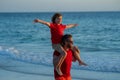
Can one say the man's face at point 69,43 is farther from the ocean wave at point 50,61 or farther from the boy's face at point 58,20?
the ocean wave at point 50,61

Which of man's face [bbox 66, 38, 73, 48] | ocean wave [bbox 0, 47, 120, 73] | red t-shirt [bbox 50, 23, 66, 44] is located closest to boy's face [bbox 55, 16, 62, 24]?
red t-shirt [bbox 50, 23, 66, 44]

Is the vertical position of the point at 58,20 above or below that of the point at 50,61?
above

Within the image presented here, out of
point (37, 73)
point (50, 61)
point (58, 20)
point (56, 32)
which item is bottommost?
point (37, 73)

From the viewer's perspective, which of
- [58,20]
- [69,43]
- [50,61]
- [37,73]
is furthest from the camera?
[50,61]

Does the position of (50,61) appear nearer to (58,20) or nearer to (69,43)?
(58,20)

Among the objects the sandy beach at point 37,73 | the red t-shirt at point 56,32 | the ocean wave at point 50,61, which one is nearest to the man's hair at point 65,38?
the red t-shirt at point 56,32

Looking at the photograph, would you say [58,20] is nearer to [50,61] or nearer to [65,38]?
[65,38]

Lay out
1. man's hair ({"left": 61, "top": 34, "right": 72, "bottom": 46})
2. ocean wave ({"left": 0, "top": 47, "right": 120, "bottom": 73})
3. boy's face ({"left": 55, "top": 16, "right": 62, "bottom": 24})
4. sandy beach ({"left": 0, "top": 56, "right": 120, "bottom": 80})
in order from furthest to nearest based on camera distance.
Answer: ocean wave ({"left": 0, "top": 47, "right": 120, "bottom": 73})
sandy beach ({"left": 0, "top": 56, "right": 120, "bottom": 80})
boy's face ({"left": 55, "top": 16, "right": 62, "bottom": 24})
man's hair ({"left": 61, "top": 34, "right": 72, "bottom": 46})

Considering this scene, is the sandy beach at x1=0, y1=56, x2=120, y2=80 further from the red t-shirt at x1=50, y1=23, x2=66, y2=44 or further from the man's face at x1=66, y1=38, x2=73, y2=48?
the man's face at x1=66, y1=38, x2=73, y2=48

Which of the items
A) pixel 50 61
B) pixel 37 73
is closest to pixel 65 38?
pixel 37 73

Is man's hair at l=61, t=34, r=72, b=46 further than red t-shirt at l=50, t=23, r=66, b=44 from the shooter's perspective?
No

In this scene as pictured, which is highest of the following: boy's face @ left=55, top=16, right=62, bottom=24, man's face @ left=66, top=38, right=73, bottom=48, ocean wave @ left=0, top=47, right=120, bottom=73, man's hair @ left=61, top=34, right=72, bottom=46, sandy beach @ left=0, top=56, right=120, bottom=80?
boy's face @ left=55, top=16, right=62, bottom=24

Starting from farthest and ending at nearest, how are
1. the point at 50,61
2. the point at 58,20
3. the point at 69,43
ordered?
the point at 50,61, the point at 58,20, the point at 69,43

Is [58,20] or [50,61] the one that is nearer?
[58,20]
